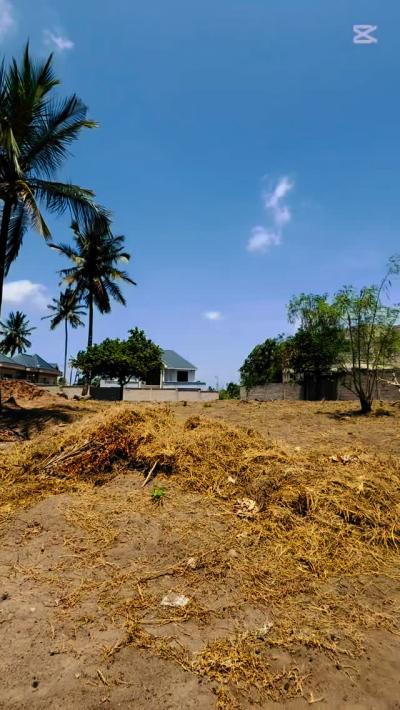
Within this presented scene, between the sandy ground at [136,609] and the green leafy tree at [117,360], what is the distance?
24.3 metres

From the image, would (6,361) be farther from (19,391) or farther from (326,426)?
(326,426)

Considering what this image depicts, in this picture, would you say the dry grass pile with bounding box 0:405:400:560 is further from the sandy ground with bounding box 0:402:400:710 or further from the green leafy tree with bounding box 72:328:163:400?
the green leafy tree with bounding box 72:328:163:400

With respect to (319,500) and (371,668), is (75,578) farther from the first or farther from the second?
(319,500)

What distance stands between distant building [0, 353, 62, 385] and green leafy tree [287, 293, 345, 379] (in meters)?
26.2

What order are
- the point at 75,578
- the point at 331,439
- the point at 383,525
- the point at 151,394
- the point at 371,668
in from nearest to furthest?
the point at 371,668 → the point at 75,578 → the point at 383,525 → the point at 331,439 → the point at 151,394

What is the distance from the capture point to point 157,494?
420cm

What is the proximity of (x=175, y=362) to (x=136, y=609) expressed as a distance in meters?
45.4

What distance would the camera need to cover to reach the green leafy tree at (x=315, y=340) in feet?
47.2

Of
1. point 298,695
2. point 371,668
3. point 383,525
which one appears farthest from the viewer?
point 383,525

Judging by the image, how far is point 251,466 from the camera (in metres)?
4.72

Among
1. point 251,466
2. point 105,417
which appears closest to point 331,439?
point 251,466

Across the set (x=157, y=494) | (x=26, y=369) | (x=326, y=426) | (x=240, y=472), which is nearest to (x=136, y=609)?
→ (x=157, y=494)

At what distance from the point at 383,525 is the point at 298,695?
221 cm

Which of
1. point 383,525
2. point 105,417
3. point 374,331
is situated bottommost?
point 383,525
